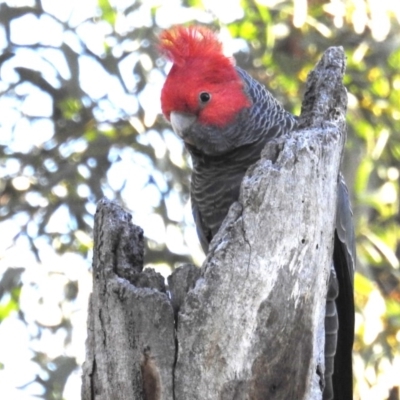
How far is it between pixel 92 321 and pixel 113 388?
15cm

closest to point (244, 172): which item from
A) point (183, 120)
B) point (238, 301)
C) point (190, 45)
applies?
point (183, 120)

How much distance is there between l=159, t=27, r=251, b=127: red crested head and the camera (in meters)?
2.38

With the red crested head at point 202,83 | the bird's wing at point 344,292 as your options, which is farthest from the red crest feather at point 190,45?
the bird's wing at point 344,292

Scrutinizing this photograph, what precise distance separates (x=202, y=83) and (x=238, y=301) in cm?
90

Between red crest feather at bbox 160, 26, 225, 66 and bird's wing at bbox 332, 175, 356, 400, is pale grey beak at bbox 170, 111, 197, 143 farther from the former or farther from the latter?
bird's wing at bbox 332, 175, 356, 400

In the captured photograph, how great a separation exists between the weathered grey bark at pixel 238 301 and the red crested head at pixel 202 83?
2.08 ft

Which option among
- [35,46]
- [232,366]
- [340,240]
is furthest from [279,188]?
[35,46]

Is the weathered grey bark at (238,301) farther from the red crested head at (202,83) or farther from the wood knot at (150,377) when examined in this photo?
the red crested head at (202,83)

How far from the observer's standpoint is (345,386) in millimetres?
2484

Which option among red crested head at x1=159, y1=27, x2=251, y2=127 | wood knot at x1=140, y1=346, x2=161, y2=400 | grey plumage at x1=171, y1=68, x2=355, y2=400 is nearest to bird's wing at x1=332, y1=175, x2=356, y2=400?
grey plumage at x1=171, y1=68, x2=355, y2=400

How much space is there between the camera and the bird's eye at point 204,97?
2383 millimetres

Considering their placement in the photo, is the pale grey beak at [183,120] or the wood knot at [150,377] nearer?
the wood knot at [150,377]

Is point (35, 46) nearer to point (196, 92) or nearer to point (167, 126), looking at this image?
point (167, 126)

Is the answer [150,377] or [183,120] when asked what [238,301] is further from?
[183,120]
